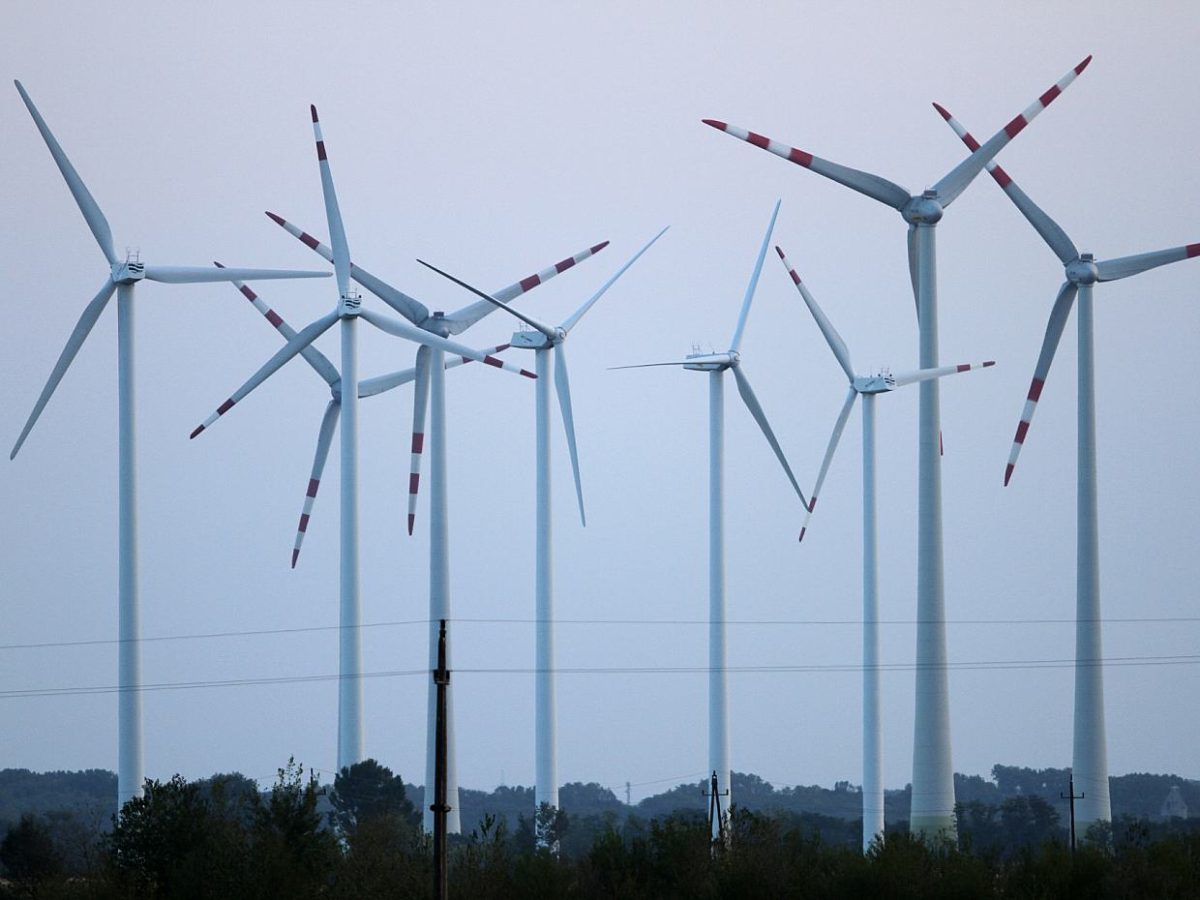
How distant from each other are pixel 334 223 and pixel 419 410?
476 inches

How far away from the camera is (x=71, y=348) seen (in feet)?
250

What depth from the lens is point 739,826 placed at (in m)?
65.2

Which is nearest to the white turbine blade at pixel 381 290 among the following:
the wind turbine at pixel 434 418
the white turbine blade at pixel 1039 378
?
the wind turbine at pixel 434 418

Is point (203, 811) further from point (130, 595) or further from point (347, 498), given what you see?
point (347, 498)

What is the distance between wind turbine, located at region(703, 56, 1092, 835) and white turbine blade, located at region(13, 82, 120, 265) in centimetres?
2846

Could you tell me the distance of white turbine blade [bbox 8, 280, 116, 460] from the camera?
245ft

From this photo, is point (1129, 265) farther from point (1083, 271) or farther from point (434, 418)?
point (434, 418)

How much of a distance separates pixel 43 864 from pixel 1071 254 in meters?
46.8

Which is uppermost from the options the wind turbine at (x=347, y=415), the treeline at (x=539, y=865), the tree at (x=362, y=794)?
the wind turbine at (x=347, y=415)

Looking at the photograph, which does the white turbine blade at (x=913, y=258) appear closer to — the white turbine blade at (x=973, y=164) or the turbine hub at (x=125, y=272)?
the white turbine blade at (x=973, y=164)

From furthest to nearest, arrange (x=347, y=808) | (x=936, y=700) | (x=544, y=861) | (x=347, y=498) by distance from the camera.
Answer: (x=347, y=808)
(x=347, y=498)
(x=936, y=700)
(x=544, y=861)

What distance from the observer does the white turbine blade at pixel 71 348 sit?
74.6 m

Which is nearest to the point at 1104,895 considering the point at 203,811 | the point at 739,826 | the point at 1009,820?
the point at 739,826

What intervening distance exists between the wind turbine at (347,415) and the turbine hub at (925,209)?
20912 mm
